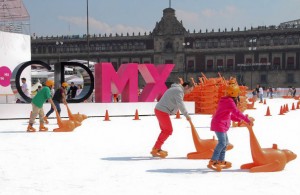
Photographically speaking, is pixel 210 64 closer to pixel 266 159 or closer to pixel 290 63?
pixel 290 63

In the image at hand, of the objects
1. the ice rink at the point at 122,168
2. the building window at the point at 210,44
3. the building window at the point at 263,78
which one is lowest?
the ice rink at the point at 122,168

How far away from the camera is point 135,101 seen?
59.5ft

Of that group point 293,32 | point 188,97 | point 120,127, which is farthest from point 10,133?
point 293,32

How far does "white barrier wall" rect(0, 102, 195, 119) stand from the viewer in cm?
1652

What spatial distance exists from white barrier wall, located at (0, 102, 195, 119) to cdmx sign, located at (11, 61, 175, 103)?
0.42 meters

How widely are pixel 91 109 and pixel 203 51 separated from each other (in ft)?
179

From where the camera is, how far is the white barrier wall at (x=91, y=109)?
54.2ft

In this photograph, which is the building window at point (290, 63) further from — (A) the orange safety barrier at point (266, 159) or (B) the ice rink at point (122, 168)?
(A) the orange safety barrier at point (266, 159)

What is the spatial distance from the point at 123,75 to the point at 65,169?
11537 millimetres

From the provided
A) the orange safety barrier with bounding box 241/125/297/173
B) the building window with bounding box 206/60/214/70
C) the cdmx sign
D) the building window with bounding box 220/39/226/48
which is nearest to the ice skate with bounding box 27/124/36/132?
the cdmx sign

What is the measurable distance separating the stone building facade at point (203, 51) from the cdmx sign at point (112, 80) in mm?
48539

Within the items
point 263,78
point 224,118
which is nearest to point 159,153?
point 224,118

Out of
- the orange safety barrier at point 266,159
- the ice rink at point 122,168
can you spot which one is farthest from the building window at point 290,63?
the orange safety barrier at point 266,159

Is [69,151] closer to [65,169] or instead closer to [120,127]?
[65,169]
